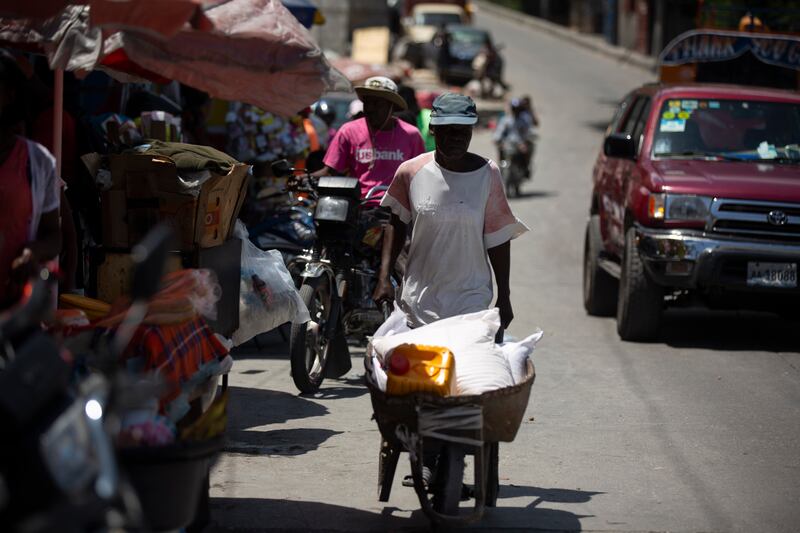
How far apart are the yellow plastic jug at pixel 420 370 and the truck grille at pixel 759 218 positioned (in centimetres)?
537

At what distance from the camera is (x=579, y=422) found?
786 centimetres

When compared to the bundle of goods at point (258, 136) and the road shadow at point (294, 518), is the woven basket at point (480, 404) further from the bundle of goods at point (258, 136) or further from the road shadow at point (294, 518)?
the bundle of goods at point (258, 136)

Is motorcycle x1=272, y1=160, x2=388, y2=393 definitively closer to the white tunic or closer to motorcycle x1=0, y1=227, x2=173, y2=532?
the white tunic

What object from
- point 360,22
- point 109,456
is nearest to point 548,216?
point 109,456

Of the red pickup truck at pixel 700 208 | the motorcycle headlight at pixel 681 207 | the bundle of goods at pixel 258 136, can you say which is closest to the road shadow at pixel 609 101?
→ the red pickup truck at pixel 700 208

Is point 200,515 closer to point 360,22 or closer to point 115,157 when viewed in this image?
point 115,157

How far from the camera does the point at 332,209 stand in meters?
8.46

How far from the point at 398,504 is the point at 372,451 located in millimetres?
1005

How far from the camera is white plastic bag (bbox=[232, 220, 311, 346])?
24.0 feet

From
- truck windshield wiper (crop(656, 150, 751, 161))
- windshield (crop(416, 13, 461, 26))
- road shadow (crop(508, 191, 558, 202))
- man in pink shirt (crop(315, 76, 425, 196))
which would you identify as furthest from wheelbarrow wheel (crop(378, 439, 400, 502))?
windshield (crop(416, 13, 461, 26))

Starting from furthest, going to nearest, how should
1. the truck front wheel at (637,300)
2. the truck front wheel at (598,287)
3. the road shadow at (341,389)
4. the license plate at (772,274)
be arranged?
the truck front wheel at (598,287) < the truck front wheel at (637,300) < the license plate at (772,274) < the road shadow at (341,389)

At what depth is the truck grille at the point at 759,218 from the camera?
992 centimetres

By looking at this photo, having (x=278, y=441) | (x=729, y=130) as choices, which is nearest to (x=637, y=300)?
(x=729, y=130)

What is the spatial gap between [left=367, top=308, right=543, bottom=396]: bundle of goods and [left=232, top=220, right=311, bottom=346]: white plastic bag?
1787 mm
